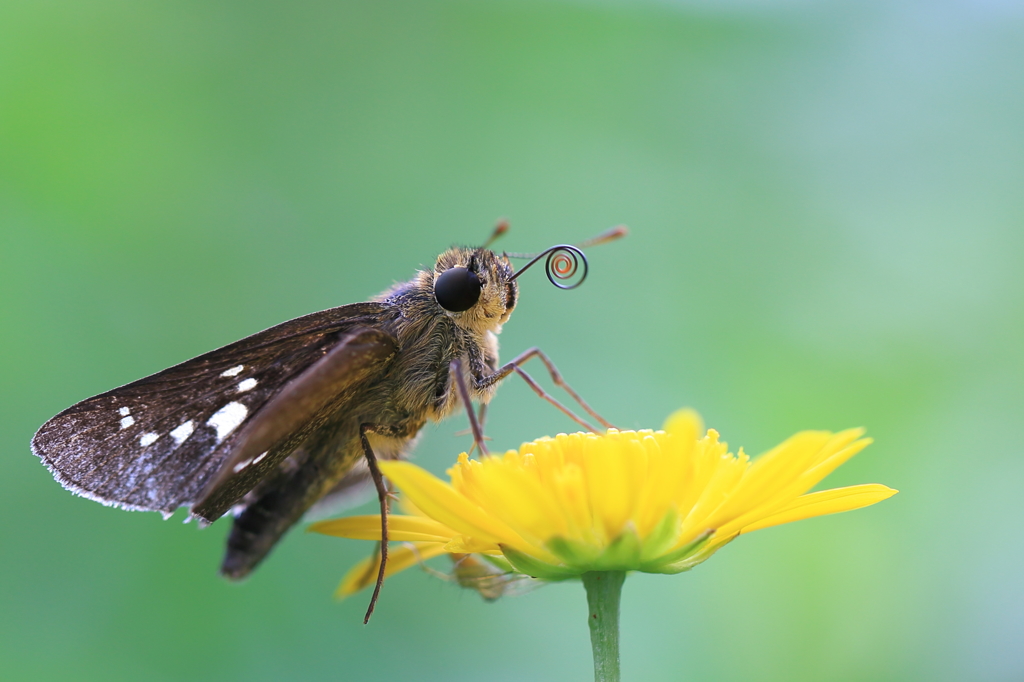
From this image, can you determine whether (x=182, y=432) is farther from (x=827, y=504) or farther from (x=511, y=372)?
(x=827, y=504)

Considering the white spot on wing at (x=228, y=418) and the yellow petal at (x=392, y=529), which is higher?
the white spot on wing at (x=228, y=418)

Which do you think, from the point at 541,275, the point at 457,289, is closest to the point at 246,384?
the point at 457,289

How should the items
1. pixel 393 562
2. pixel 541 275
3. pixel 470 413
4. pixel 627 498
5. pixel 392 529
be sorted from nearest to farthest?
pixel 627 498 < pixel 470 413 < pixel 392 529 < pixel 393 562 < pixel 541 275

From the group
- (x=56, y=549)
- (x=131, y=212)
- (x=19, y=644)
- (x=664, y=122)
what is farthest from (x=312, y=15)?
(x=19, y=644)

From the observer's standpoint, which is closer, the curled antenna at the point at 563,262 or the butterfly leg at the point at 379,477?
the butterfly leg at the point at 379,477

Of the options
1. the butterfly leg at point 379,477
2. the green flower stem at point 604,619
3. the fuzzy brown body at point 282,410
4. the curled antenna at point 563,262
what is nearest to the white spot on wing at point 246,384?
the fuzzy brown body at point 282,410

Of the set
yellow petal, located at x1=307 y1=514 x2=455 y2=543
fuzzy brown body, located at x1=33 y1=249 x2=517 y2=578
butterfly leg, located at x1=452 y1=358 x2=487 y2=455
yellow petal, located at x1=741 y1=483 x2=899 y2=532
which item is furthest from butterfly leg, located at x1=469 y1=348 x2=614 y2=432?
yellow petal, located at x1=741 y1=483 x2=899 y2=532

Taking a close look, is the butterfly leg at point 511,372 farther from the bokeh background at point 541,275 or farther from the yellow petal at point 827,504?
the bokeh background at point 541,275

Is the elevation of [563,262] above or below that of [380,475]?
above

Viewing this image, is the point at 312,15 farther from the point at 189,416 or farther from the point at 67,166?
the point at 189,416
